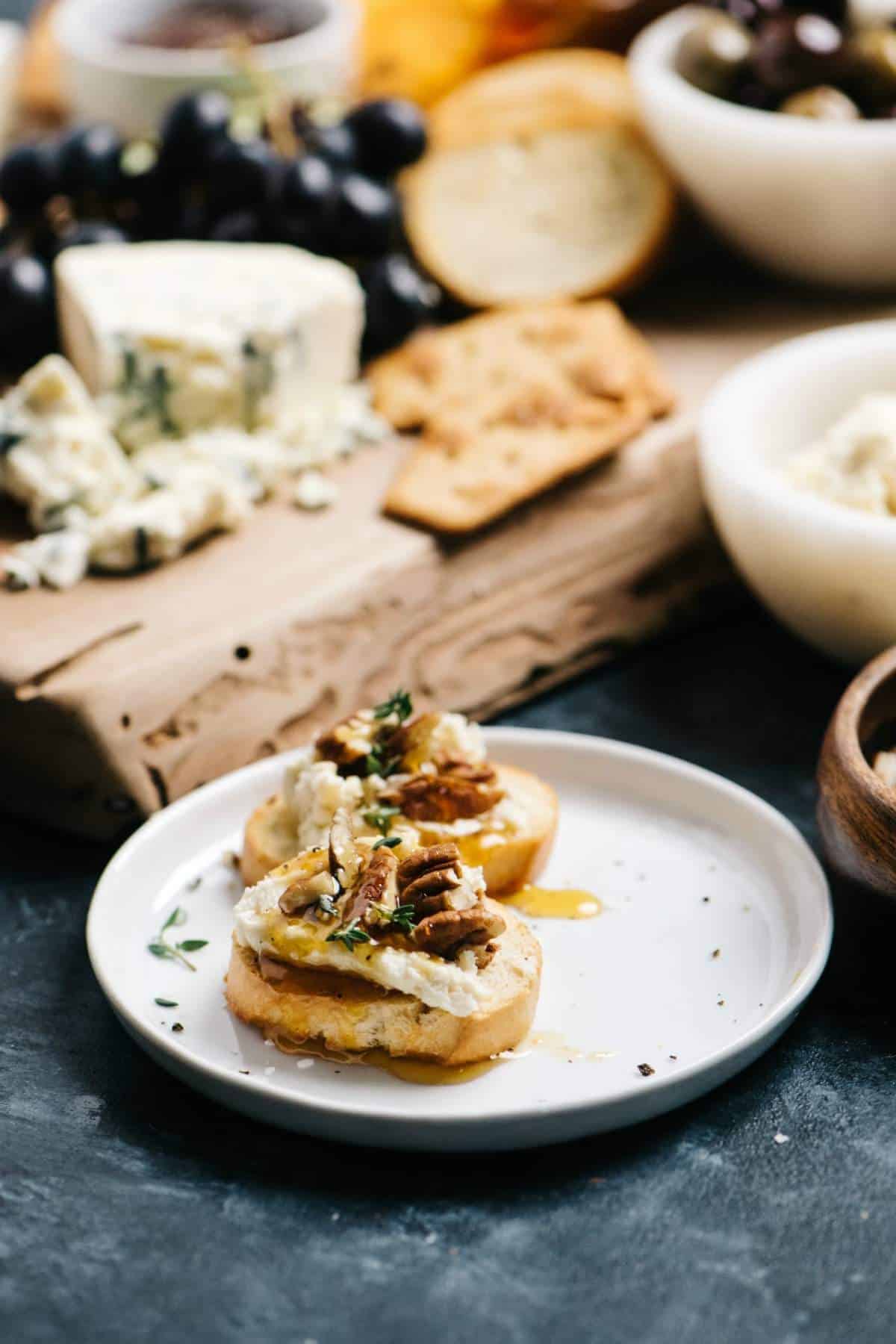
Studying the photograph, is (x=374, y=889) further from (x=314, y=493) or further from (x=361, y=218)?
(x=361, y=218)

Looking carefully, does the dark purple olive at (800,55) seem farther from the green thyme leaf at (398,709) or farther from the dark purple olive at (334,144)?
the green thyme leaf at (398,709)

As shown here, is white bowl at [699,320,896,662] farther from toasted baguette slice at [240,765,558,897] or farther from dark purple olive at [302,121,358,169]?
dark purple olive at [302,121,358,169]

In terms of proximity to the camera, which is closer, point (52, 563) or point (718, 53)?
point (52, 563)

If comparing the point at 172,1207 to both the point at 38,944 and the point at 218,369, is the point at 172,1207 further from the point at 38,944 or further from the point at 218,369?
the point at 218,369

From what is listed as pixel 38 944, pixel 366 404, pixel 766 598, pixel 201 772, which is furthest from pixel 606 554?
pixel 38 944

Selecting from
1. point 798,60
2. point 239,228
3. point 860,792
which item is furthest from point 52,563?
point 798,60

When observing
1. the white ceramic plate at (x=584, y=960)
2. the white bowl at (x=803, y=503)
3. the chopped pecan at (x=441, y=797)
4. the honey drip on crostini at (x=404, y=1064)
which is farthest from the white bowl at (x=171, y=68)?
the honey drip on crostini at (x=404, y=1064)
